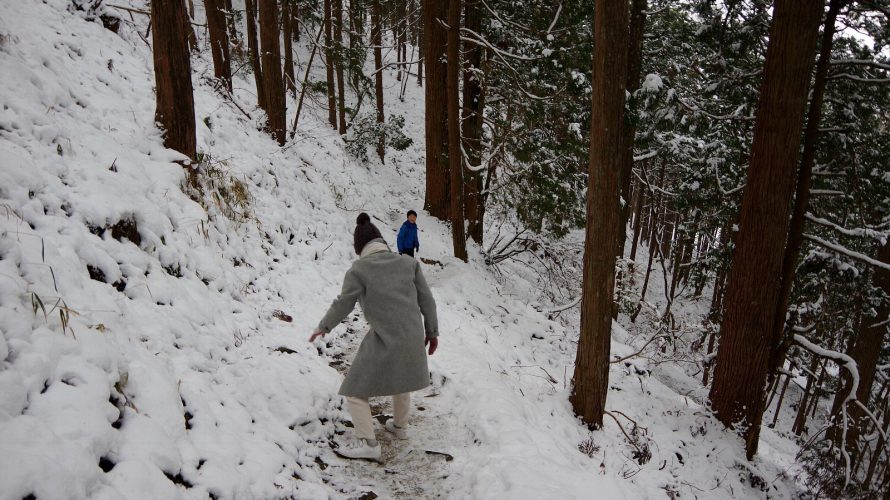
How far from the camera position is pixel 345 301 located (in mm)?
3945

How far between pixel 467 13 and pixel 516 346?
345 inches

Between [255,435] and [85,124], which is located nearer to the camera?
[255,435]

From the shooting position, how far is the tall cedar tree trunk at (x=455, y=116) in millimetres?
9906

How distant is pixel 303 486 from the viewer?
3.44 metres

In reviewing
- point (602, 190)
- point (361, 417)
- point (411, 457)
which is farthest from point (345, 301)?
point (602, 190)

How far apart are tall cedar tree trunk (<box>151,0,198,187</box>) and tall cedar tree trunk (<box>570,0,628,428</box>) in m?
5.54

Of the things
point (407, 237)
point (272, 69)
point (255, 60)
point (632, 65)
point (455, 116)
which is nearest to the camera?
point (407, 237)

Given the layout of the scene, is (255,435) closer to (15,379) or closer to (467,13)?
(15,379)

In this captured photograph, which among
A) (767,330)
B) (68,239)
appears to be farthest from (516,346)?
(68,239)

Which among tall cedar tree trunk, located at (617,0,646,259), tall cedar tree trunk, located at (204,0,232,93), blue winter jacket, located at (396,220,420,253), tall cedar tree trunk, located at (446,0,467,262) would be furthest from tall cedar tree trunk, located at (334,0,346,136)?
tall cedar tree trunk, located at (617,0,646,259)

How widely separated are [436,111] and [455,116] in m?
2.58

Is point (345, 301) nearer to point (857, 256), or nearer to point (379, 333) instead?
point (379, 333)

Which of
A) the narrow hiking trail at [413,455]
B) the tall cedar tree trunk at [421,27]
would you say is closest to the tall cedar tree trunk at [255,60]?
the tall cedar tree trunk at [421,27]

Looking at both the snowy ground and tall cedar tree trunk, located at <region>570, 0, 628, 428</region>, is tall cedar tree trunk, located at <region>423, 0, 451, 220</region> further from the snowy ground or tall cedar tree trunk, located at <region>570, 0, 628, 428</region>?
tall cedar tree trunk, located at <region>570, 0, 628, 428</region>
